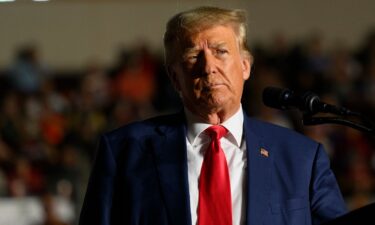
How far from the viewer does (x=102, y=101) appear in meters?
7.99

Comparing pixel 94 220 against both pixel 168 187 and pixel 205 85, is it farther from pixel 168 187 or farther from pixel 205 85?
pixel 205 85

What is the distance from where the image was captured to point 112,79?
8328mm

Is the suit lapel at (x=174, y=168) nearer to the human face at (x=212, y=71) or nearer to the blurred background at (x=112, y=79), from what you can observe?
the human face at (x=212, y=71)

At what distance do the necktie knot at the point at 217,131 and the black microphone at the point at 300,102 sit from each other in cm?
20

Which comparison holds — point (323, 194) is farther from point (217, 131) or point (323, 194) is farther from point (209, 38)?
point (209, 38)

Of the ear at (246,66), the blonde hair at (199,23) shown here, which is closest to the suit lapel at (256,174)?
the ear at (246,66)

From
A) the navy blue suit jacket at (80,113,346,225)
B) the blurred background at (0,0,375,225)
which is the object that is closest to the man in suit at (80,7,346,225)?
the navy blue suit jacket at (80,113,346,225)

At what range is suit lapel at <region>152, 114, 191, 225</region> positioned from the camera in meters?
2.79

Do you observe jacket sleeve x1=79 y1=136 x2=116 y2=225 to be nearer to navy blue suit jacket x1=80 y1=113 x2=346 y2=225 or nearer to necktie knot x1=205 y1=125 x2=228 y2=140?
navy blue suit jacket x1=80 y1=113 x2=346 y2=225

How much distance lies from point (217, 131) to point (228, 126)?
0.11 feet

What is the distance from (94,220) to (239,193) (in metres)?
0.34

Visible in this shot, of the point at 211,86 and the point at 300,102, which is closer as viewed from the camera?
the point at 300,102

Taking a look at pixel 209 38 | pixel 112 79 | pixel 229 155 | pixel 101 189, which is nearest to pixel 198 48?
pixel 209 38

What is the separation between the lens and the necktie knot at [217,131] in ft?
9.48
